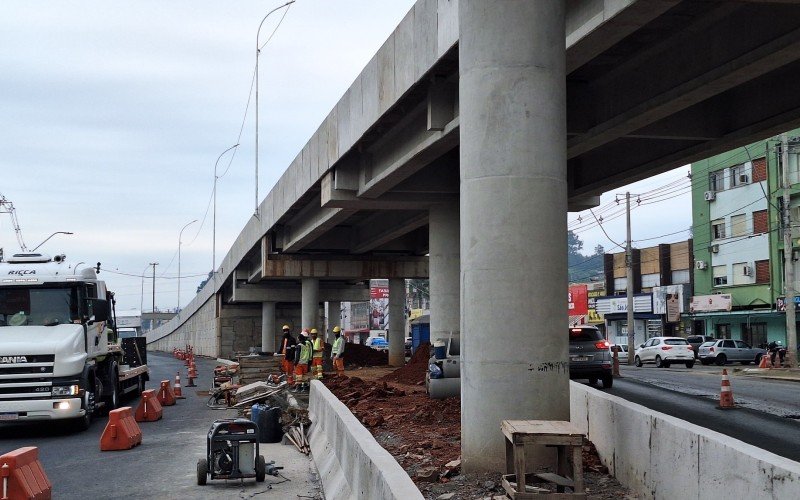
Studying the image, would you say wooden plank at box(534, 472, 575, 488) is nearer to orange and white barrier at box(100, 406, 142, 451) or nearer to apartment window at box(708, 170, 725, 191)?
orange and white barrier at box(100, 406, 142, 451)

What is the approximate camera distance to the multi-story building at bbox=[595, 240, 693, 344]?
219 ft

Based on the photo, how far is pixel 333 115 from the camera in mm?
27172

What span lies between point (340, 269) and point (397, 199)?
20447 mm

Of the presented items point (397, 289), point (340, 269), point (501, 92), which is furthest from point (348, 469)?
point (397, 289)

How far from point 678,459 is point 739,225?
174ft

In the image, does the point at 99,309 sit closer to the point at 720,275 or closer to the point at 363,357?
the point at 363,357

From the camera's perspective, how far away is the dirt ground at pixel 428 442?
9.83 m

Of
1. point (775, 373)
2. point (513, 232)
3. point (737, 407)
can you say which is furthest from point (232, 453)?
point (775, 373)

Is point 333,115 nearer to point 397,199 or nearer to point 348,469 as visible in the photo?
point 397,199

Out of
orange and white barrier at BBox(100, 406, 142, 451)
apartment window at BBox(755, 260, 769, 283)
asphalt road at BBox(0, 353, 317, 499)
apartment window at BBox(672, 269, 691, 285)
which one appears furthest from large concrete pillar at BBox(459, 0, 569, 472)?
apartment window at BBox(672, 269, 691, 285)

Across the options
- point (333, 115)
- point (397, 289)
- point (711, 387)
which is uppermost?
point (333, 115)

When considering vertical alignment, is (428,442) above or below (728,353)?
above

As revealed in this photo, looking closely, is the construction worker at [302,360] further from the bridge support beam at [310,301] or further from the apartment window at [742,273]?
the apartment window at [742,273]

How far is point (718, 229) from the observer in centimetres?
6047
